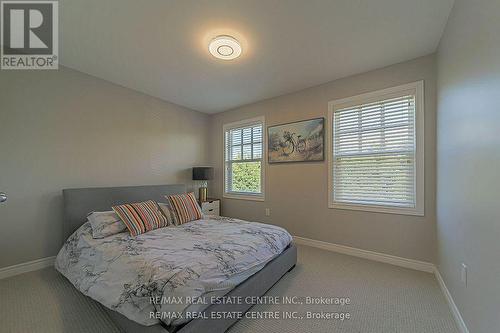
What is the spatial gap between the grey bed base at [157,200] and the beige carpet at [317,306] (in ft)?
0.45

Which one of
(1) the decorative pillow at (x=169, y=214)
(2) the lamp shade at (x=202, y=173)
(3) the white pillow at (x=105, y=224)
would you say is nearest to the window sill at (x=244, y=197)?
(2) the lamp shade at (x=202, y=173)

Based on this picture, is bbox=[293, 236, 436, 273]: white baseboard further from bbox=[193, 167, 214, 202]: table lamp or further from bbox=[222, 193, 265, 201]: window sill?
bbox=[193, 167, 214, 202]: table lamp

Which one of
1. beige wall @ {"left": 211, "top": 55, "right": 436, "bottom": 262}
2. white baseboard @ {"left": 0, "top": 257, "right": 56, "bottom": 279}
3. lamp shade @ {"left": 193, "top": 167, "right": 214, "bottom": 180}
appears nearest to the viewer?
white baseboard @ {"left": 0, "top": 257, "right": 56, "bottom": 279}

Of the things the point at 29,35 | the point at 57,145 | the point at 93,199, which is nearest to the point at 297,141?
the point at 93,199

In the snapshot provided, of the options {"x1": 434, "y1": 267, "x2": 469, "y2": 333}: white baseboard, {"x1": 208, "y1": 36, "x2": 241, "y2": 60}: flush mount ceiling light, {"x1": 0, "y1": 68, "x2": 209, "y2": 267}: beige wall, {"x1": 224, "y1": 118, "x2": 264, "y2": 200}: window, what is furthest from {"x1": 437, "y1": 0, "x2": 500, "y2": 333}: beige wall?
{"x1": 0, "y1": 68, "x2": 209, "y2": 267}: beige wall

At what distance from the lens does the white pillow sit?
228cm

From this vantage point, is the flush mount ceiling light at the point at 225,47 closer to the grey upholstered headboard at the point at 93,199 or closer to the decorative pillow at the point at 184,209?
the decorative pillow at the point at 184,209

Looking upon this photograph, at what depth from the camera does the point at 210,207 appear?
440 cm

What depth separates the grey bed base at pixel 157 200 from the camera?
1386 millimetres

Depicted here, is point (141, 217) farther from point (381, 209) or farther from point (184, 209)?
point (381, 209)

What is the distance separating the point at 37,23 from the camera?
208cm

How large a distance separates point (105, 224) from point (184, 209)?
948 millimetres

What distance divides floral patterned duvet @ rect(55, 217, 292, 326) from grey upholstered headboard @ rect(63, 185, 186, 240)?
0.25m

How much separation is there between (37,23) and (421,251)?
4.95m
